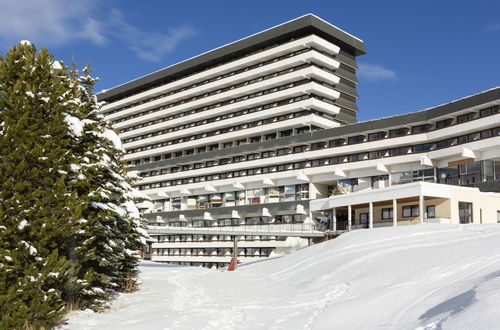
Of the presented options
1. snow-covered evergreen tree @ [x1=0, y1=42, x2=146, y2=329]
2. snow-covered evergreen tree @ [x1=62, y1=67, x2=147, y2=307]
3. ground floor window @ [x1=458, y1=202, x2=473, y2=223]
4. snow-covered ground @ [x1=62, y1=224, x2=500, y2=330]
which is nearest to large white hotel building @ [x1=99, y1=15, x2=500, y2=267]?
ground floor window @ [x1=458, y1=202, x2=473, y2=223]

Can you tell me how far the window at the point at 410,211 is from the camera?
4906 cm

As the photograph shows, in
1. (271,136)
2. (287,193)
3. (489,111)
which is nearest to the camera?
(489,111)

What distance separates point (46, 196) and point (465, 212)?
38510 mm

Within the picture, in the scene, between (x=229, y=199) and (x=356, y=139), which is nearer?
(x=356, y=139)

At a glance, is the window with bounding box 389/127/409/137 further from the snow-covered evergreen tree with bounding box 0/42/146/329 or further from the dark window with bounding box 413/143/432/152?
the snow-covered evergreen tree with bounding box 0/42/146/329

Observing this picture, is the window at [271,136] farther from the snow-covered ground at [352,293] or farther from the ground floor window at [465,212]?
the snow-covered ground at [352,293]

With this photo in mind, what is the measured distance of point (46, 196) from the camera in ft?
53.9

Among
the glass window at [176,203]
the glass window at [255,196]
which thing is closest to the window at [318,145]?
the glass window at [255,196]

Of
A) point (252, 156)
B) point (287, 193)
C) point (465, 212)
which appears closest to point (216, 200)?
point (252, 156)

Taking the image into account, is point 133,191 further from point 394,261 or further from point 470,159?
point 470,159

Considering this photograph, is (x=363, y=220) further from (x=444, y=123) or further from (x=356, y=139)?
(x=444, y=123)

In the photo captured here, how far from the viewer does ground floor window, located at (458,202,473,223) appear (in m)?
45.5

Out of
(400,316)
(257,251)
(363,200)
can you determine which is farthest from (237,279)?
(257,251)

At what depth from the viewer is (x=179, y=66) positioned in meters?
95.2
